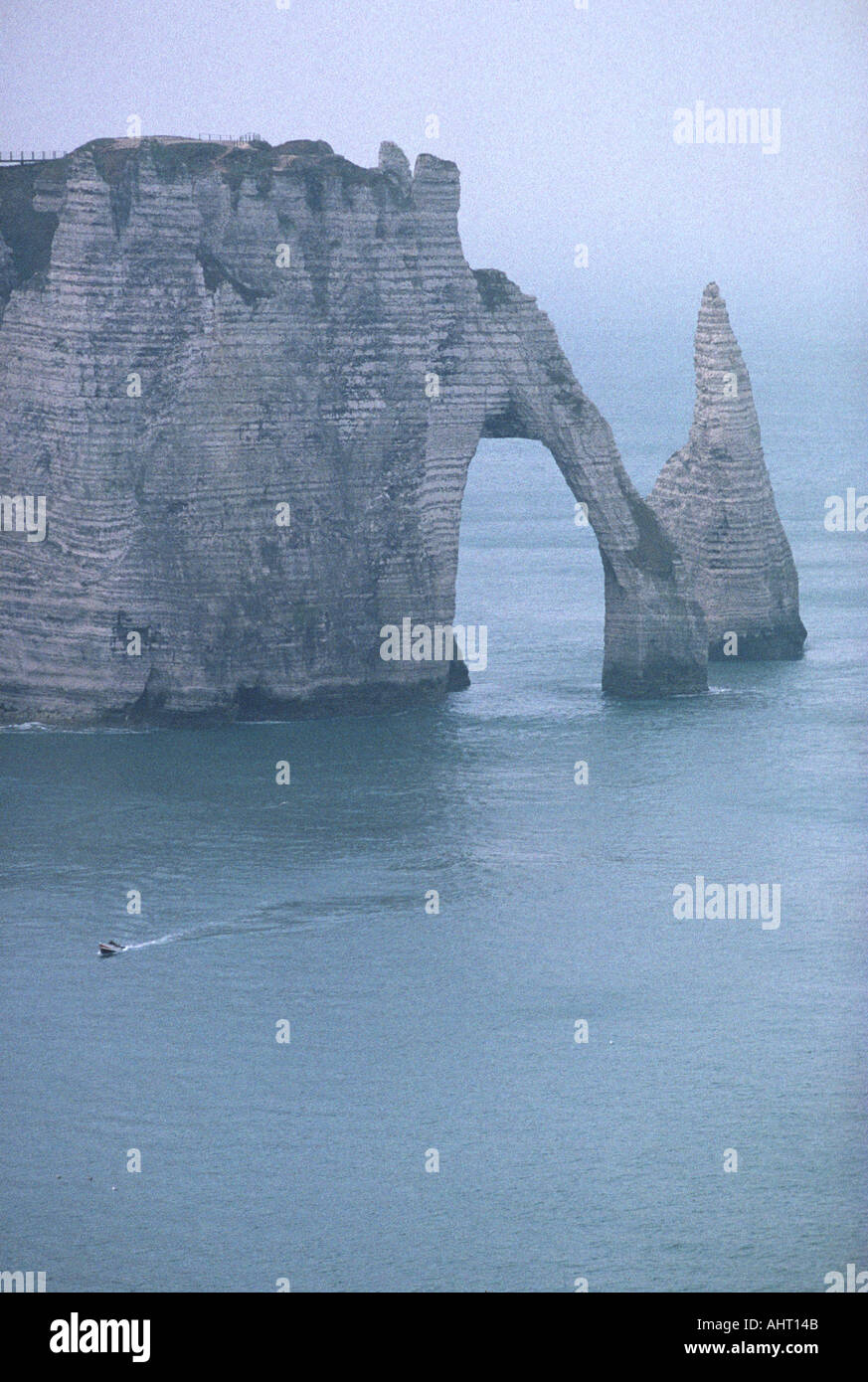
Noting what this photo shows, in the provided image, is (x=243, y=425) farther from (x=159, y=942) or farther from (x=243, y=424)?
(x=159, y=942)

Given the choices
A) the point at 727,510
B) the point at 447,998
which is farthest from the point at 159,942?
the point at 727,510

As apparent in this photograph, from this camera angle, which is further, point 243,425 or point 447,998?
point 243,425

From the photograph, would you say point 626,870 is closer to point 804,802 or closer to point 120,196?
point 804,802

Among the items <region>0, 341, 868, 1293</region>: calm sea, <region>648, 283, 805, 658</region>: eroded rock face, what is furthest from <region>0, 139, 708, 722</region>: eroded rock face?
<region>648, 283, 805, 658</region>: eroded rock face

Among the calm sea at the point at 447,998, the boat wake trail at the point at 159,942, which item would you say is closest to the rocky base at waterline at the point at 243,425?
the calm sea at the point at 447,998

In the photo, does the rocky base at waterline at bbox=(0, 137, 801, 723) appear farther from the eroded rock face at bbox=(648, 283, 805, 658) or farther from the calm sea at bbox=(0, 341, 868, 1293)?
the eroded rock face at bbox=(648, 283, 805, 658)

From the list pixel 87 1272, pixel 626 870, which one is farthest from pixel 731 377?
pixel 87 1272

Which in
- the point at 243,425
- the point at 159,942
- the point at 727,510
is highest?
the point at 243,425
